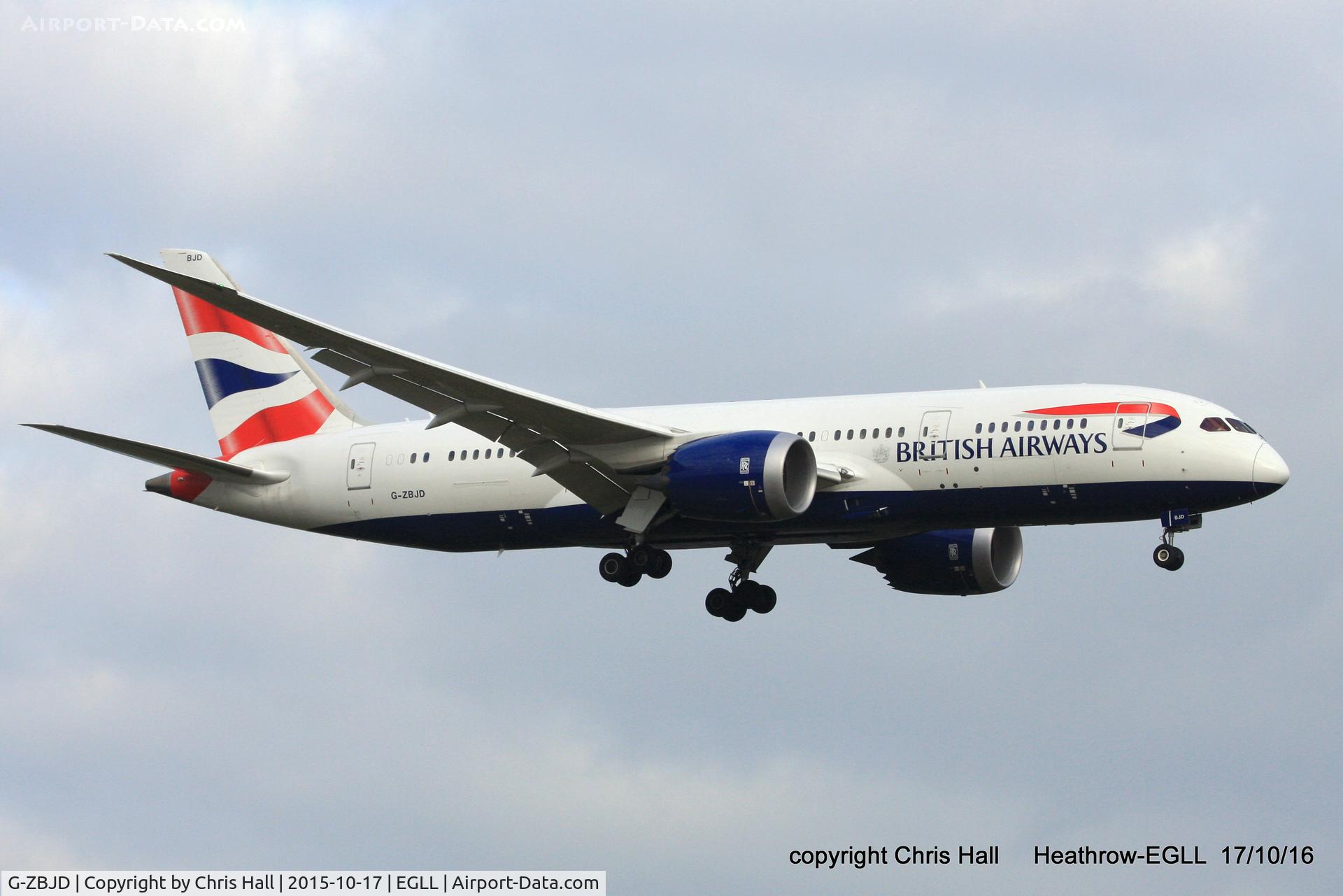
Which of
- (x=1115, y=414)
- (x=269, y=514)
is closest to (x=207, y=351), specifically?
(x=269, y=514)

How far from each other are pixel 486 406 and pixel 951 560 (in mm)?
13665

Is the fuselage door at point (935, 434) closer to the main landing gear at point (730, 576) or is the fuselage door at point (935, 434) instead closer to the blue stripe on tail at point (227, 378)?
the main landing gear at point (730, 576)

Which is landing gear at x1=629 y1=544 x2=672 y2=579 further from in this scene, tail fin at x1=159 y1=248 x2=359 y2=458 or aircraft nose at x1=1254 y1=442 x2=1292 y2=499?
aircraft nose at x1=1254 y1=442 x2=1292 y2=499

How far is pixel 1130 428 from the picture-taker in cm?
3878

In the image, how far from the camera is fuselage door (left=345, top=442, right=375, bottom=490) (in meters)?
45.6

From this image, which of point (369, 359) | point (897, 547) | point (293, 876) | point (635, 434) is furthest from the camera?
point (897, 547)

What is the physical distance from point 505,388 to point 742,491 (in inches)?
208

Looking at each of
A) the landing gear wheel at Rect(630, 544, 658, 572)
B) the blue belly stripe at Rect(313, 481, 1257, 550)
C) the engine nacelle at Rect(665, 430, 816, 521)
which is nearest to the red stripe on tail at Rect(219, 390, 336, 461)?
the blue belly stripe at Rect(313, 481, 1257, 550)

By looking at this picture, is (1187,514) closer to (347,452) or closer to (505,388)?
(505,388)

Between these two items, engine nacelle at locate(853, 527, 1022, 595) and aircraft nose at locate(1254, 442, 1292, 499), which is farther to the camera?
engine nacelle at locate(853, 527, 1022, 595)

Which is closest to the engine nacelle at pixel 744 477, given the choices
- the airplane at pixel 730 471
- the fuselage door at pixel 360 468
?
the airplane at pixel 730 471

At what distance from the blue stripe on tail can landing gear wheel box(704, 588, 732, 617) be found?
1233 cm

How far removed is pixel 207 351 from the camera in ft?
165

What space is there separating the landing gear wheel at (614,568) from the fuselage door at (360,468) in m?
6.31
